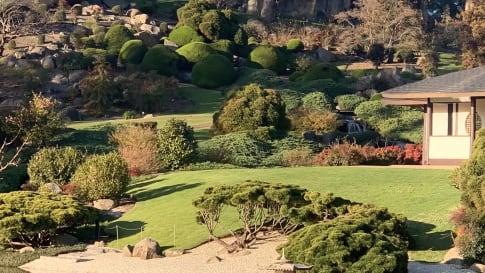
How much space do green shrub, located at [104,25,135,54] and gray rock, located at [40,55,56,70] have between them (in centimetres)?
511

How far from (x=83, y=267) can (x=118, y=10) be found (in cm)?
5059

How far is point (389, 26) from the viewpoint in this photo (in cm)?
6116

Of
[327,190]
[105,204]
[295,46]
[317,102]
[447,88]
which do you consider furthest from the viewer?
[295,46]

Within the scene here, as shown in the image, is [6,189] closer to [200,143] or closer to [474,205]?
[200,143]

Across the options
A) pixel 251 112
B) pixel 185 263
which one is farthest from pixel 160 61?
pixel 185 263

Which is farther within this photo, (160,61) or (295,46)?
(295,46)

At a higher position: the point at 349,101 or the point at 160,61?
the point at 160,61

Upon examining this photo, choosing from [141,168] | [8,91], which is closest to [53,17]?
[8,91]

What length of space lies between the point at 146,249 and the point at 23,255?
9.64ft

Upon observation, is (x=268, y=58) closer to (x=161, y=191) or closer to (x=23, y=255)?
(x=161, y=191)

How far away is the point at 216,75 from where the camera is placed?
48.3 metres

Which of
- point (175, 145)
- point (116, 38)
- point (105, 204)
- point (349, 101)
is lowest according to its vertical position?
point (105, 204)

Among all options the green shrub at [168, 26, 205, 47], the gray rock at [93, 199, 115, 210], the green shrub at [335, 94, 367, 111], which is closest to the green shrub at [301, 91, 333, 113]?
the green shrub at [335, 94, 367, 111]

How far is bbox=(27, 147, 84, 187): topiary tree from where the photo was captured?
2512cm
